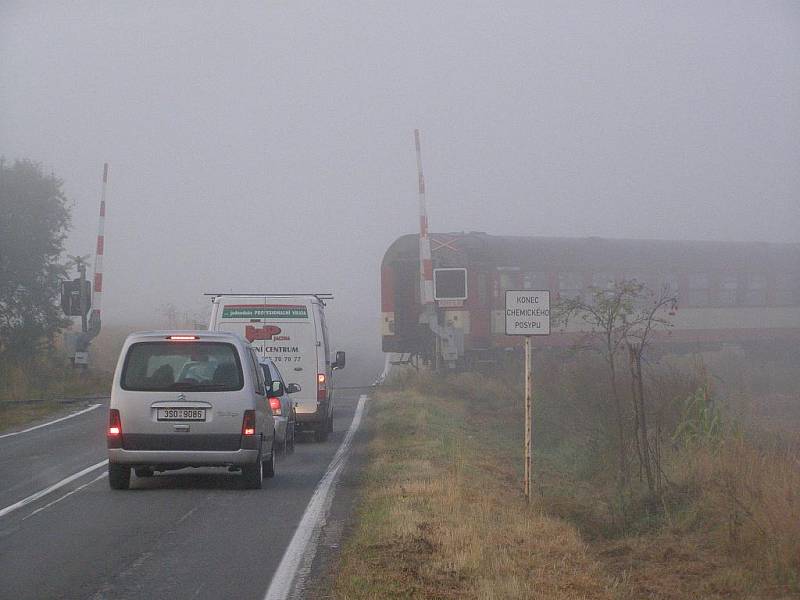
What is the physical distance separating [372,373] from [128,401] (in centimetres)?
3382

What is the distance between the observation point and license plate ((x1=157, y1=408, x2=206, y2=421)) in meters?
12.7

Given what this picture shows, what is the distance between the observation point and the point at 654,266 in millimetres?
33062

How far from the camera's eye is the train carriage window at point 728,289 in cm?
3366

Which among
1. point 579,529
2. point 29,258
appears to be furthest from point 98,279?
point 579,529

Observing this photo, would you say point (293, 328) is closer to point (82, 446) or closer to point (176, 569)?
point (82, 446)

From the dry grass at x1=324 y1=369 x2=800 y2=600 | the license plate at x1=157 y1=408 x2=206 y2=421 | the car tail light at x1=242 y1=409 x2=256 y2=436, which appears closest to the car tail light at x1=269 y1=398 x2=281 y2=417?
the dry grass at x1=324 y1=369 x2=800 y2=600

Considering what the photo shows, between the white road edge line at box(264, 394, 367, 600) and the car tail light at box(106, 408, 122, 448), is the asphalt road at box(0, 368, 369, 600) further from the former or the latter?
the car tail light at box(106, 408, 122, 448)

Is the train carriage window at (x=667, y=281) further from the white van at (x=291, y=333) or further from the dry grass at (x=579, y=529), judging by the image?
the dry grass at (x=579, y=529)

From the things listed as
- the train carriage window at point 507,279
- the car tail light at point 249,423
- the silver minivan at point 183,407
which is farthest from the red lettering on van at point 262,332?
the train carriage window at point 507,279

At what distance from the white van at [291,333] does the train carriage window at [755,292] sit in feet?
60.1

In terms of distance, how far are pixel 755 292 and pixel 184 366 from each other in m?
24.6

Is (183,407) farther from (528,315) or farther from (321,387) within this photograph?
(321,387)

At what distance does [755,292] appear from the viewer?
33875mm

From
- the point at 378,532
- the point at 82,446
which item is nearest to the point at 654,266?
the point at 82,446
